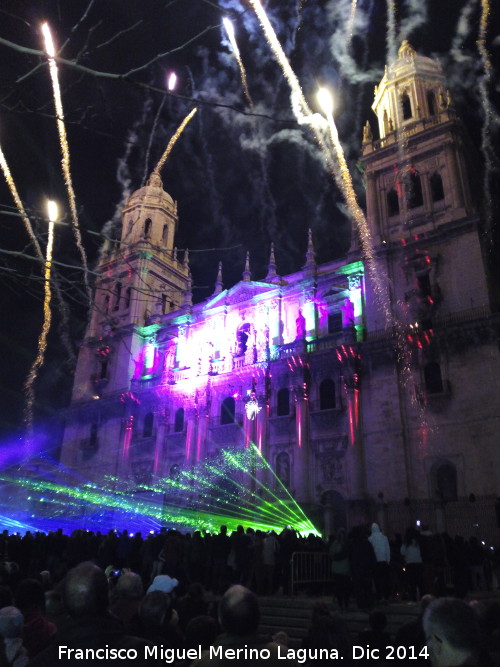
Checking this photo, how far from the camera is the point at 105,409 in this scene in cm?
3681

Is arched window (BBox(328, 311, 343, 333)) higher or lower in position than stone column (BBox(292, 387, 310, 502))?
higher

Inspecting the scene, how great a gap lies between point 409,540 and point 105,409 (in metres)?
29.0

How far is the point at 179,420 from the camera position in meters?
33.1

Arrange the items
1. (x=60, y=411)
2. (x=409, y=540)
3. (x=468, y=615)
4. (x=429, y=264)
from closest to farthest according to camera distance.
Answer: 1. (x=468, y=615)
2. (x=409, y=540)
3. (x=429, y=264)
4. (x=60, y=411)

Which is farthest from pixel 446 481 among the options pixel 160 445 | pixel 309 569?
pixel 160 445

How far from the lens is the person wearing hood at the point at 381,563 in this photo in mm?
11031

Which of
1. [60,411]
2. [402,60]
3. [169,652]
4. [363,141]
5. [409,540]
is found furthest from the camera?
[60,411]

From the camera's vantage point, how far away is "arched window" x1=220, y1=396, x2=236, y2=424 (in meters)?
30.6

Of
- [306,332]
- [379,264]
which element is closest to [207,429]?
[306,332]

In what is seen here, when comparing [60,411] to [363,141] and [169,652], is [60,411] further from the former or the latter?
[169,652]

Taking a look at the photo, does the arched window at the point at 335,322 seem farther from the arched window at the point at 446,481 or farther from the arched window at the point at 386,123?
the arched window at the point at 386,123

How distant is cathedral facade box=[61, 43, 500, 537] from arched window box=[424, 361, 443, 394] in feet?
0.16

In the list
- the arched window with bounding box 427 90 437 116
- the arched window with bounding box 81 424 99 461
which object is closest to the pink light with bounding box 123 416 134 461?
the arched window with bounding box 81 424 99 461

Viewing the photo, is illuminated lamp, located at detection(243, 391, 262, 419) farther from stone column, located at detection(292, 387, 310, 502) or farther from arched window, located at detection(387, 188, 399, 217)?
arched window, located at detection(387, 188, 399, 217)
